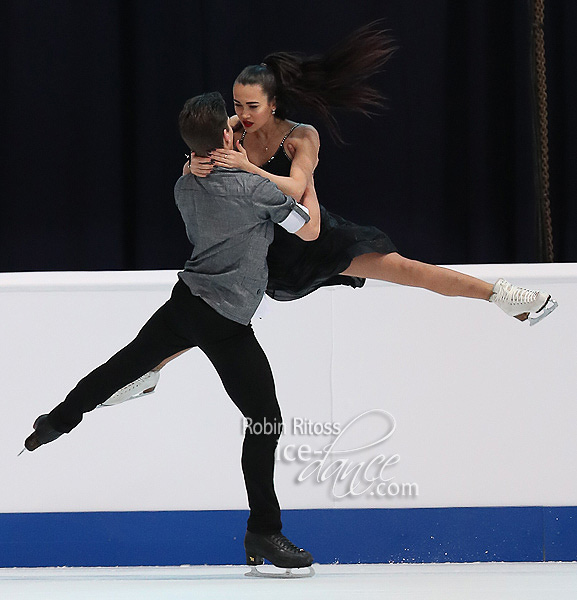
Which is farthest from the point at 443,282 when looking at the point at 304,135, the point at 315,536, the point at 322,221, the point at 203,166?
the point at 315,536

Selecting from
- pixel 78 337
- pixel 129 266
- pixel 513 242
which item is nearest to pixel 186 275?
pixel 78 337

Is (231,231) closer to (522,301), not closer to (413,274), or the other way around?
(413,274)

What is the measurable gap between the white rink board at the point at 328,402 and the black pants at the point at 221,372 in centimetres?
70

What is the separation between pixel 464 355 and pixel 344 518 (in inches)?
27.4

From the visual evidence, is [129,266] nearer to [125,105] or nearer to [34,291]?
[125,105]

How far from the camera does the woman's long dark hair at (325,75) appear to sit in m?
2.74

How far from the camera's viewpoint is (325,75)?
9.28 ft

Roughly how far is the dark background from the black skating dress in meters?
1.69

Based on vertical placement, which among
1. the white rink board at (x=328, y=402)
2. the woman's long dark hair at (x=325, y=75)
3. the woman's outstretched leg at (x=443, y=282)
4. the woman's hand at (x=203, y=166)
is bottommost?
the white rink board at (x=328, y=402)

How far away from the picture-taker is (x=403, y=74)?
4.46 meters

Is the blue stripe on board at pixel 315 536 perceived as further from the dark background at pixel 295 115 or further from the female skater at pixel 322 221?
the dark background at pixel 295 115

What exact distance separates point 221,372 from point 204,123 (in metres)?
0.64

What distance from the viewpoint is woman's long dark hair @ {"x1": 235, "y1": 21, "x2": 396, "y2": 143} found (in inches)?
108

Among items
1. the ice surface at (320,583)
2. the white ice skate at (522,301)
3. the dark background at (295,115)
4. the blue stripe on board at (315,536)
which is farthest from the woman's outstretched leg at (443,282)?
the dark background at (295,115)
